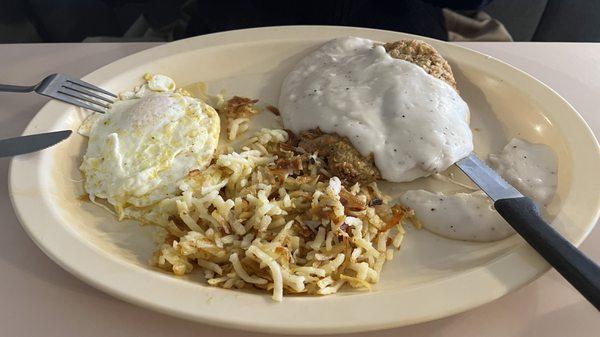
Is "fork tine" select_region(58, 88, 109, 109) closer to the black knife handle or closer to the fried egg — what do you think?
the fried egg

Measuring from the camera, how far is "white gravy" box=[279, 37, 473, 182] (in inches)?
69.7

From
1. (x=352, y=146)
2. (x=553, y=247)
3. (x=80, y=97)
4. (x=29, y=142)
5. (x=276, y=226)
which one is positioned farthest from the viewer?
(x=80, y=97)

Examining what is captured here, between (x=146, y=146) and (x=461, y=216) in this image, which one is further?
(x=146, y=146)

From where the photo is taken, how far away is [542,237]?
134 cm

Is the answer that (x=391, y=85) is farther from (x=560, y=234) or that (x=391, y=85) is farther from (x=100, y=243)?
(x=100, y=243)

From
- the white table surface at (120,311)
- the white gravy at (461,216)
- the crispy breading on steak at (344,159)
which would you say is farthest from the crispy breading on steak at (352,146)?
the white table surface at (120,311)

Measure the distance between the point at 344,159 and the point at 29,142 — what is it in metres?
1.02

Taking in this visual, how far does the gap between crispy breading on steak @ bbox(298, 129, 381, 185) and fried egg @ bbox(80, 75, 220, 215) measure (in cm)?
38

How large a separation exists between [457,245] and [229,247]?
0.68 meters

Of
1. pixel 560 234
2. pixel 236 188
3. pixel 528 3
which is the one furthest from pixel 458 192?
pixel 528 3

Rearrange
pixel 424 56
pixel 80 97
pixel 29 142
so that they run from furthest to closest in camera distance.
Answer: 1. pixel 424 56
2. pixel 80 97
3. pixel 29 142

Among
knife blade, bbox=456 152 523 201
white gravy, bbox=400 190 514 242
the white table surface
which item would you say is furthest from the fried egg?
knife blade, bbox=456 152 523 201

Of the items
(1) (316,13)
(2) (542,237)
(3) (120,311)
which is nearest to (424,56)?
(2) (542,237)

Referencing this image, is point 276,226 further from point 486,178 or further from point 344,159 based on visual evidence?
point 486,178
